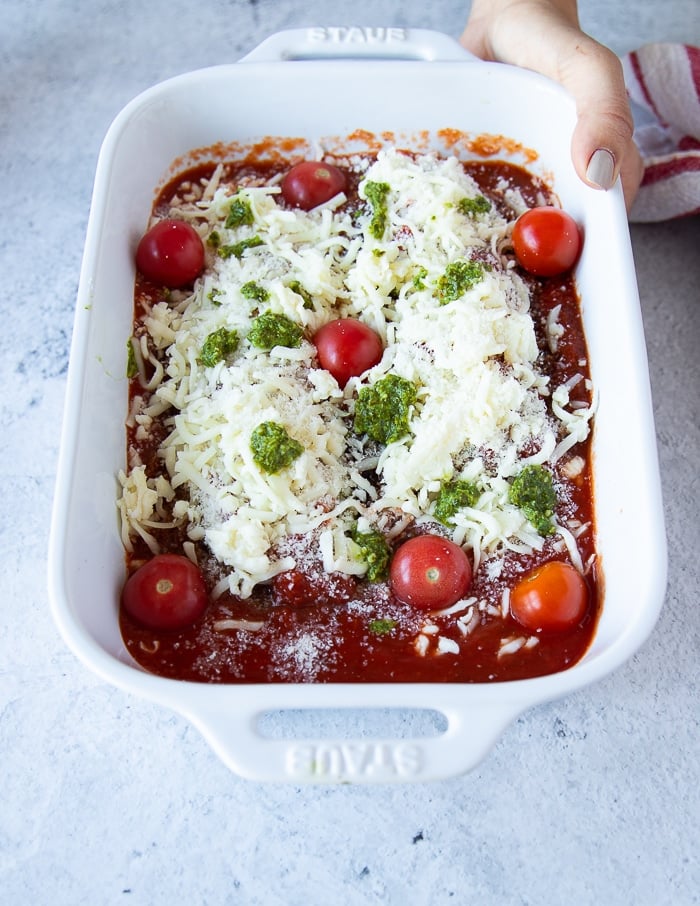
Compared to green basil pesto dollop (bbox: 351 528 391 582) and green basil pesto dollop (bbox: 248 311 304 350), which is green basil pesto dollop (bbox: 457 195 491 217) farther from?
green basil pesto dollop (bbox: 351 528 391 582)

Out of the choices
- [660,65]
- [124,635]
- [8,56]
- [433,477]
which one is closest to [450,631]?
[433,477]

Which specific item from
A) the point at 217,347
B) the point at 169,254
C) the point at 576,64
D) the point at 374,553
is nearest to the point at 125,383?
the point at 217,347

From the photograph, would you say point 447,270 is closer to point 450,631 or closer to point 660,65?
point 450,631

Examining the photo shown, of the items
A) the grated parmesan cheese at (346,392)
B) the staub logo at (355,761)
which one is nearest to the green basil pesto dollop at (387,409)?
the grated parmesan cheese at (346,392)

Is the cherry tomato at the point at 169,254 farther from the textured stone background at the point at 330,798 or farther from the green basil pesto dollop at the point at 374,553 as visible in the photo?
the green basil pesto dollop at the point at 374,553

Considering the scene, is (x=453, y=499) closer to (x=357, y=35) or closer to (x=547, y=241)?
(x=547, y=241)

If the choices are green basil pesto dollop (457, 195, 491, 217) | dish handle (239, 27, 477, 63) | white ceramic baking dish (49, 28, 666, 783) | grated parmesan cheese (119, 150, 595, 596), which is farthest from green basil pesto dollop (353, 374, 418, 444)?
dish handle (239, 27, 477, 63)
